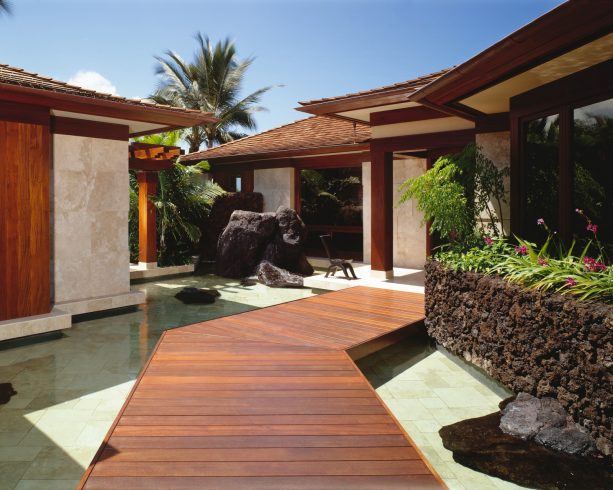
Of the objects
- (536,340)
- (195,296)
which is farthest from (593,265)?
(195,296)

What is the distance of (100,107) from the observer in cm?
681

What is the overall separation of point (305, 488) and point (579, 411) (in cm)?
217

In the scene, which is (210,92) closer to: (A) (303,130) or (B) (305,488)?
(A) (303,130)

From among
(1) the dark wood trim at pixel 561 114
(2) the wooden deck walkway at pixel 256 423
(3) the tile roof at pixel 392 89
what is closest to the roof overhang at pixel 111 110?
(3) the tile roof at pixel 392 89

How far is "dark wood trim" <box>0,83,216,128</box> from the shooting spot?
5734 mm

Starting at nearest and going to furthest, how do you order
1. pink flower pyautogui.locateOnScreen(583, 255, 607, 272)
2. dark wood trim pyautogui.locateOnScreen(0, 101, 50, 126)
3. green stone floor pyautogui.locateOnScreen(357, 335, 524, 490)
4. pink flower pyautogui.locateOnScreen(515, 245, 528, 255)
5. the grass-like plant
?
green stone floor pyautogui.locateOnScreen(357, 335, 524, 490)
the grass-like plant
pink flower pyautogui.locateOnScreen(583, 255, 607, 272)
pink flower pyautogui.locateOnScreen(515, 245, 528, 255)
dark wood trim pyautogui.locateOnScreen(0, 101, 50, 126)

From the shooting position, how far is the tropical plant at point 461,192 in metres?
6.24

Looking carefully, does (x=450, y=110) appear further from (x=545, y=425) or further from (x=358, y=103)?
(x=545, y=425)

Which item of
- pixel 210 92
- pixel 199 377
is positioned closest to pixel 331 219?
pixel 199 377

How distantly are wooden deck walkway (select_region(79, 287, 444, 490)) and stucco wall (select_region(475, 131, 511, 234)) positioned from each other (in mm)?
3051

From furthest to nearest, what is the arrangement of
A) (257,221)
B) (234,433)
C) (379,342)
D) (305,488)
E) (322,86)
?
(322,86), (257,221), (379,342), (234,433), (305,488)

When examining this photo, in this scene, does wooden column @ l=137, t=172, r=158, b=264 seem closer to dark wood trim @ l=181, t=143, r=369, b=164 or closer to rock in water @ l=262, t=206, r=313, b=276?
rock in water @ l=262, t=206, r=313, b=276

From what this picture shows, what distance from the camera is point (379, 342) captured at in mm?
5406

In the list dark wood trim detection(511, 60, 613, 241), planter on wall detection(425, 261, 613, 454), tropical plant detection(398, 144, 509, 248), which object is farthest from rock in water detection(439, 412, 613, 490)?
tropical plant detection(398, 144, 509, 248)
